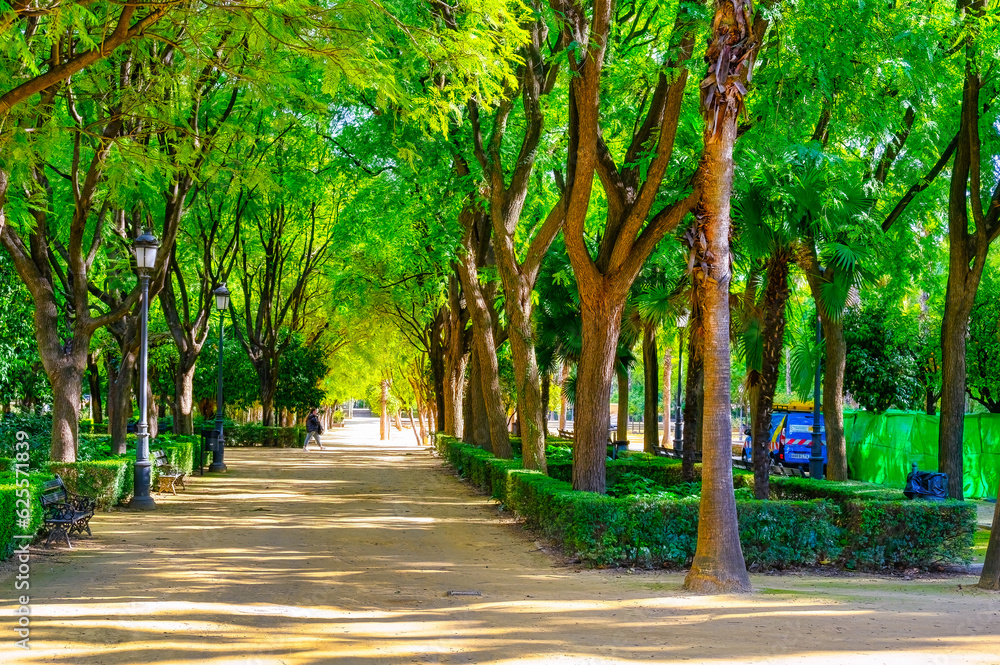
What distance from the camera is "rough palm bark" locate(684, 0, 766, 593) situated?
955 cm

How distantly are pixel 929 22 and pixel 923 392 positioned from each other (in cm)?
1774

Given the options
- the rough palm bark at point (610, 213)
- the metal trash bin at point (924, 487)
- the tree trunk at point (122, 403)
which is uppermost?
the rough palm bark at point (610, 213)

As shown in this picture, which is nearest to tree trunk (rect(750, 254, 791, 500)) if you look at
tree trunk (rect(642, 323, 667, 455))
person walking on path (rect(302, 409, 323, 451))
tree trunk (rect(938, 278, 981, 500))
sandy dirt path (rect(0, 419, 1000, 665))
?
sandy dirt path (rect(0, 419, 1000, 665))

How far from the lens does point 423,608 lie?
28.2 ft

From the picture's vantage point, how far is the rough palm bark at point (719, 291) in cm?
955

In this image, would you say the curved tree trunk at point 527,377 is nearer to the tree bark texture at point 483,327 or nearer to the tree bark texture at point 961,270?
the tree bark texture at point 483,327

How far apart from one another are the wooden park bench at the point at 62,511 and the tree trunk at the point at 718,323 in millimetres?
7910

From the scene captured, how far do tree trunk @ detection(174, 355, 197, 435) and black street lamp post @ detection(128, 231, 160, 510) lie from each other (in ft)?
23.5

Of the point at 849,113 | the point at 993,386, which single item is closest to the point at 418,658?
the point at 849,113

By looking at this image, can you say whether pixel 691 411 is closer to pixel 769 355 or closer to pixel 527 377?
pixel 527 377

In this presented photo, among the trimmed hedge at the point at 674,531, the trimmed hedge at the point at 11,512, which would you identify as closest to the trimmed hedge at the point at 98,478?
the trimmed hedge at the point at 11,512

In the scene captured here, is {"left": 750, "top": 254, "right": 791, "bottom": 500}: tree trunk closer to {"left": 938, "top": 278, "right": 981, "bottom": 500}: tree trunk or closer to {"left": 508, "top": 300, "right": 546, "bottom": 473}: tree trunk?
{"left": 938, "top": 278, "right": 981, "bottom": 500}: tree trunk

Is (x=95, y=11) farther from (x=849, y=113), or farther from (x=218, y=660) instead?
(x=849, y=113)

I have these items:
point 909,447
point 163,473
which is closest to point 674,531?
point 163,473
